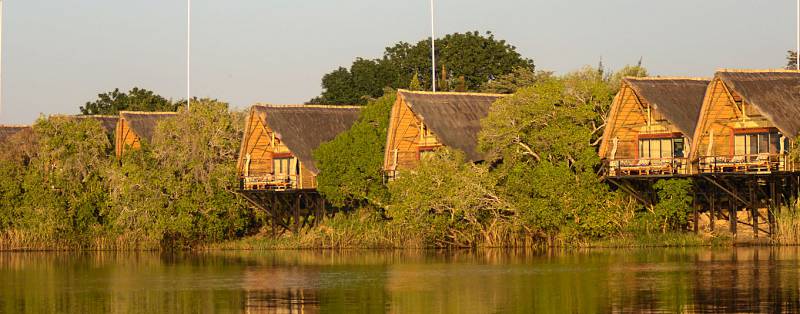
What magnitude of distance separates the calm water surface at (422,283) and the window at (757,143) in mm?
3721

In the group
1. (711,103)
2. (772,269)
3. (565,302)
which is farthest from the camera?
(711,103)

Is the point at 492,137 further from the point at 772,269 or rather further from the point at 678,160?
the point at 772,269

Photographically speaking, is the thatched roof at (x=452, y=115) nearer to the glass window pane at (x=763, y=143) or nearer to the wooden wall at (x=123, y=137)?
the glass window pane at (x=763, y=143)

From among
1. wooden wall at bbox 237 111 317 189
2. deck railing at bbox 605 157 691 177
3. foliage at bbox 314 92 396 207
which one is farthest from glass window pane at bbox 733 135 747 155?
wooden wall at bbox 237 111 317 189

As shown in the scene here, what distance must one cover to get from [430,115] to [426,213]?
539 cm

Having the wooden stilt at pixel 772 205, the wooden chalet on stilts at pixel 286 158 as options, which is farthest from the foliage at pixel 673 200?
the wooden chalet on stilts at pixel 286 158

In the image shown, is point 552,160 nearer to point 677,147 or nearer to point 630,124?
point 630,124

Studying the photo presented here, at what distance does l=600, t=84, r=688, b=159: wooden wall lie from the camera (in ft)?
186

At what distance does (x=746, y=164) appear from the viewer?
52.9m

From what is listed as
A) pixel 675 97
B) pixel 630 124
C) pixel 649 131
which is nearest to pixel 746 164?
pixel 675 97

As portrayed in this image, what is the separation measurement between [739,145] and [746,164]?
2.26 m

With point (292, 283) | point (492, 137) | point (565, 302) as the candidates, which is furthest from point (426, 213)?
point (565, 302)

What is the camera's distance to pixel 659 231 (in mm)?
56375

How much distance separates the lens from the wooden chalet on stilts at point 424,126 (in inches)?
2393
